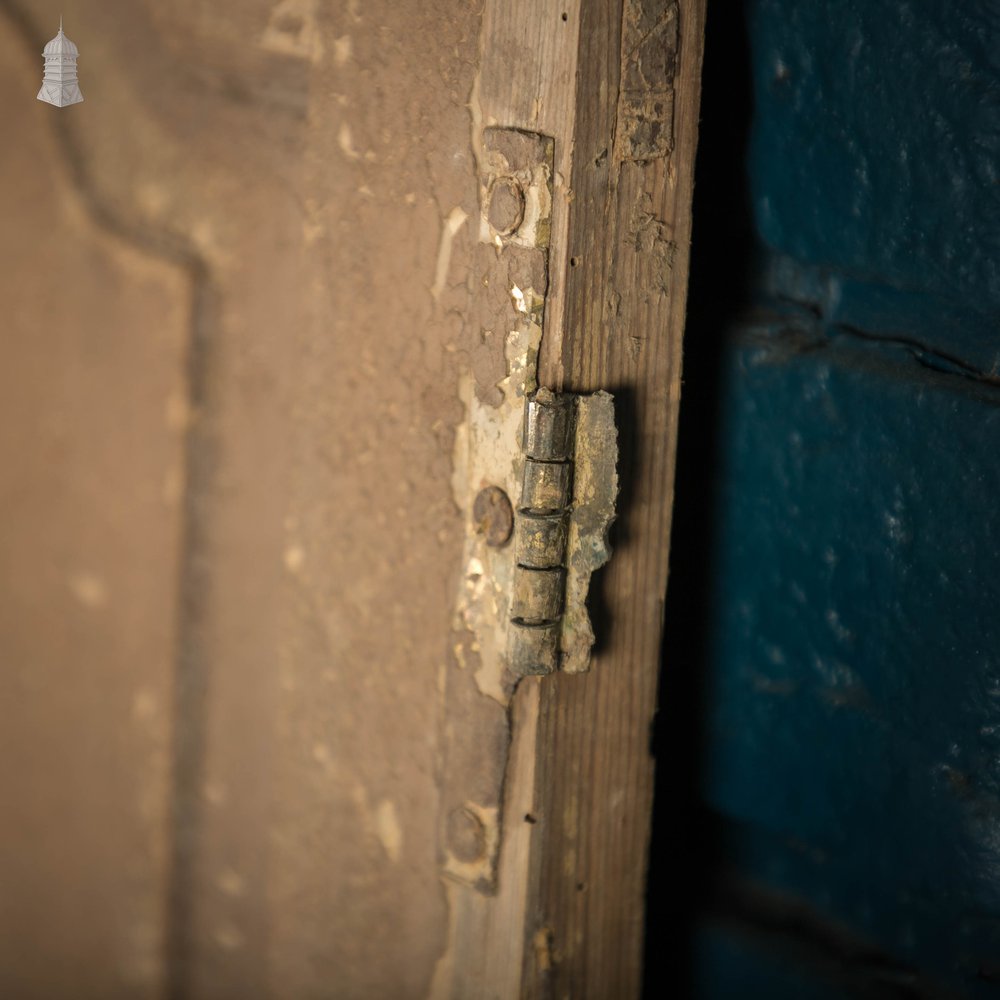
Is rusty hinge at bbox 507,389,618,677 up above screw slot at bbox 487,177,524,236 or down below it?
below

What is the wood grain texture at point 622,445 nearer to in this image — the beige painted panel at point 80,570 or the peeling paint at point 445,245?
Result: the peeling paint at point 445,245

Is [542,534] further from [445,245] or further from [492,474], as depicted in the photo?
[445,245]

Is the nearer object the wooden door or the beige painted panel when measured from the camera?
the wooden door

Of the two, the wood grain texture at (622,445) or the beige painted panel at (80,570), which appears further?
the beige painted panel at (80,570)

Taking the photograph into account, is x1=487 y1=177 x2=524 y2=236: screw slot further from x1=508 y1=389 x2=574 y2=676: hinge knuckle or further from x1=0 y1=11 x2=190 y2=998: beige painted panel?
x1=0 y1=11 x2=190 y2=998: beige painted panel

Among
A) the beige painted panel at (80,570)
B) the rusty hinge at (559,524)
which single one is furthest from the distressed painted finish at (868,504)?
the beige painted panel at (80,570)

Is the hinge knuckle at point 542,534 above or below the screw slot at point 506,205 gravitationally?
below

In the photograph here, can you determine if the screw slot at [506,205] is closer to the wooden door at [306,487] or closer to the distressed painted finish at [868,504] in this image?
the wooden door at [306,487]

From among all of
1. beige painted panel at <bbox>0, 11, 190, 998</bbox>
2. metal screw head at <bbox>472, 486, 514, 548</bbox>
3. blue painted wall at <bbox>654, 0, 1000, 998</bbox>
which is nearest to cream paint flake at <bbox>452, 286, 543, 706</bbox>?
metal screw head at <bbox>472, 486, 514, 548</bbox>
